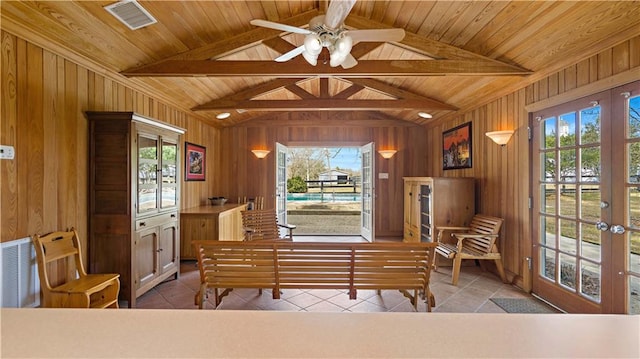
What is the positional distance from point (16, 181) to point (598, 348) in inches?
132

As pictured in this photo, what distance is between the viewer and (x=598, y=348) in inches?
24.6

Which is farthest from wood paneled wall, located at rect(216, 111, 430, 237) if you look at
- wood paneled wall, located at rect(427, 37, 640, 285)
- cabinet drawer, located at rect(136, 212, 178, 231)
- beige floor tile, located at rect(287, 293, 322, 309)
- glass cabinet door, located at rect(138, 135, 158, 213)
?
beige floor tile, located at rect(287, 293, 322, 309)

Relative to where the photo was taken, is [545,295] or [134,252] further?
[545,295]

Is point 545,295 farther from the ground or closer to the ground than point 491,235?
closer to the ground

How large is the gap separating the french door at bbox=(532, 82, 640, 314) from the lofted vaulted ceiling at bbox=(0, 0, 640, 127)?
1.81 feet

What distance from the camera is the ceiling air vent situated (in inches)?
87.0

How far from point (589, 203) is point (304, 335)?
3.13 metres

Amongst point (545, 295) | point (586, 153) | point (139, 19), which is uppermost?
point (139, 19)

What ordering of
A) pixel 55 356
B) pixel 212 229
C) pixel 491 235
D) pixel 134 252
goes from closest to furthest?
pixel 55 356 < pixel 134 252 < pixel 491 235 < pixel 212 229

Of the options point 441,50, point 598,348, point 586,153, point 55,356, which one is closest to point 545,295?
point 586,153

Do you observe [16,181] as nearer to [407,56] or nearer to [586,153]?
[407,56]

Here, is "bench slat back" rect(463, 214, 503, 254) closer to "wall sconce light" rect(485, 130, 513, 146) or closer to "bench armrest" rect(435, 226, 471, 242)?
"bench armrest" rect(435, 226, 471, 242)

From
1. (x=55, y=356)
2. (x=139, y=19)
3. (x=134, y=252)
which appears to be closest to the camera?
(x=55, y=356)

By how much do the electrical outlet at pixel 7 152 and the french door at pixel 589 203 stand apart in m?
4.75
